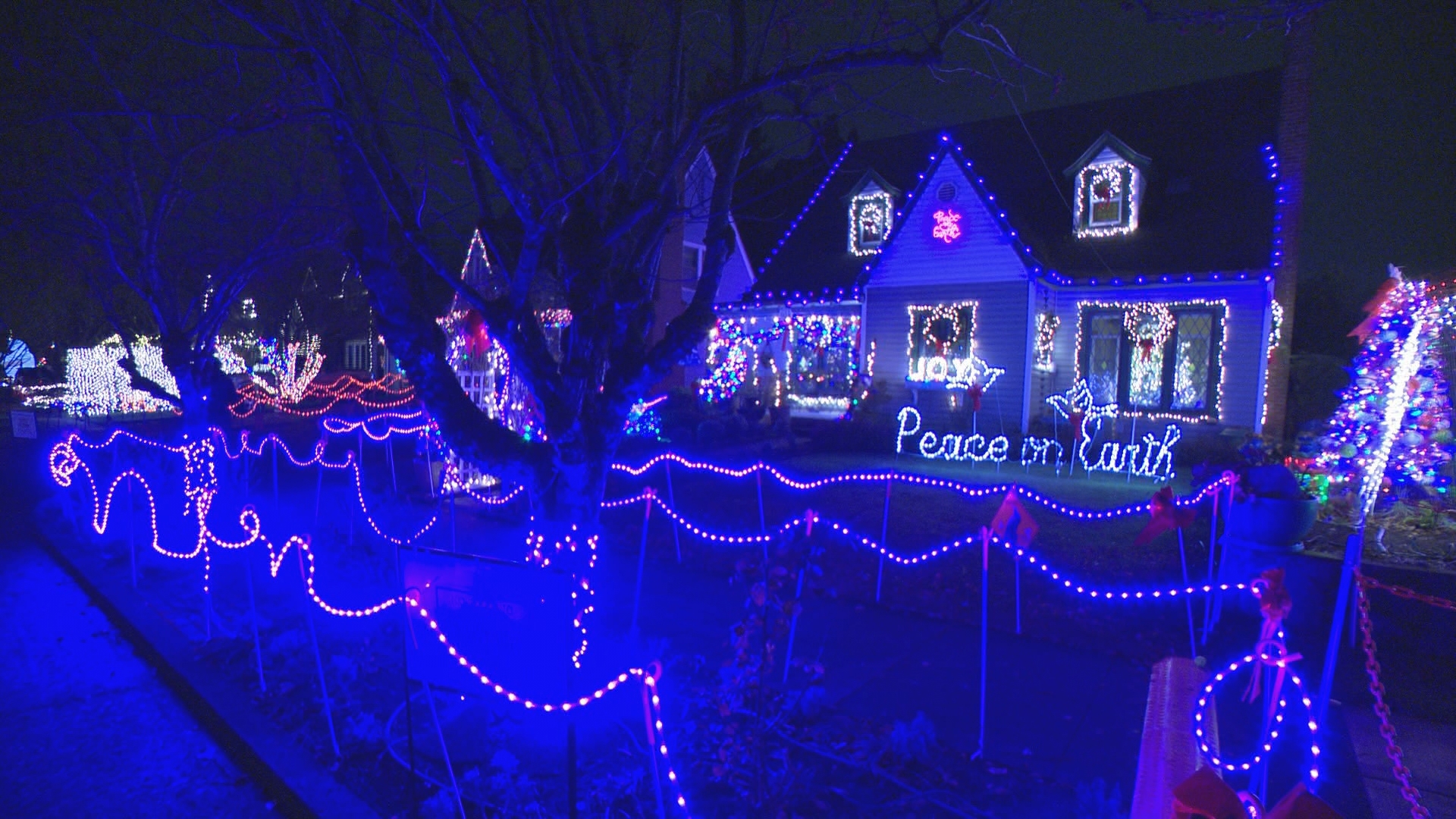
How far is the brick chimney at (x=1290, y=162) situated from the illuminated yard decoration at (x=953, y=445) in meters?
5.39

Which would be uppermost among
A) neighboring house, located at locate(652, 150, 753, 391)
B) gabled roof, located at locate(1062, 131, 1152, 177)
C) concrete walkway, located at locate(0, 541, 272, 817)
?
gabled roof, located at locate(1062, 131, 1152, 177)

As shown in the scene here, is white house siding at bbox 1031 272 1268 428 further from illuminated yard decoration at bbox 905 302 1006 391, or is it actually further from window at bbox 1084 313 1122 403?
illuminated yard decoration at bbox 905 302 1006 391

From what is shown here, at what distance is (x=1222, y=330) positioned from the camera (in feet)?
45.5

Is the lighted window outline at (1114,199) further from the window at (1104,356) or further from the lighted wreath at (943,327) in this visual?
the lighted wreath at (943,327)

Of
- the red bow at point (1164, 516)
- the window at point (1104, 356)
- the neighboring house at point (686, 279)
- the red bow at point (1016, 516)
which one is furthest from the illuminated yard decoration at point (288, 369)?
the red bow at point (1164, 516)

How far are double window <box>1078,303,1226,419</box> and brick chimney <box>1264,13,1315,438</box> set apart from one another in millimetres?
1287

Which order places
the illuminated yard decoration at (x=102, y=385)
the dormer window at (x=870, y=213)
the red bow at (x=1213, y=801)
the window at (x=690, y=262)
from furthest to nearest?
the illuminated yard decoration at (x=102, y=385) < the window at (x=690, y=262) < the dormer window at (x=870, y=213) < the red bow at (x=1213, y=801)

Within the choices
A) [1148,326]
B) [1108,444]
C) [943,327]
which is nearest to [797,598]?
[1108,444]

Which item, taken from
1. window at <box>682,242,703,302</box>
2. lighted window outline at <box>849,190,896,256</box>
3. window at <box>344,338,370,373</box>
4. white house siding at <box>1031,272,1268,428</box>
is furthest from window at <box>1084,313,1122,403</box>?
window at <box>344,338,370,373</box>

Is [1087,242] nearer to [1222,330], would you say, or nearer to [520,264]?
[1222,330]

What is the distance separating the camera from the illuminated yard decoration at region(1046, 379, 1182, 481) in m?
12.3

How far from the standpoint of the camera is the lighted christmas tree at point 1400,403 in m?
8.00

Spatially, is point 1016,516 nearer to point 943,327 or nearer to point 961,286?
point 961,286

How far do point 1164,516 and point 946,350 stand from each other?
10.3 metres
